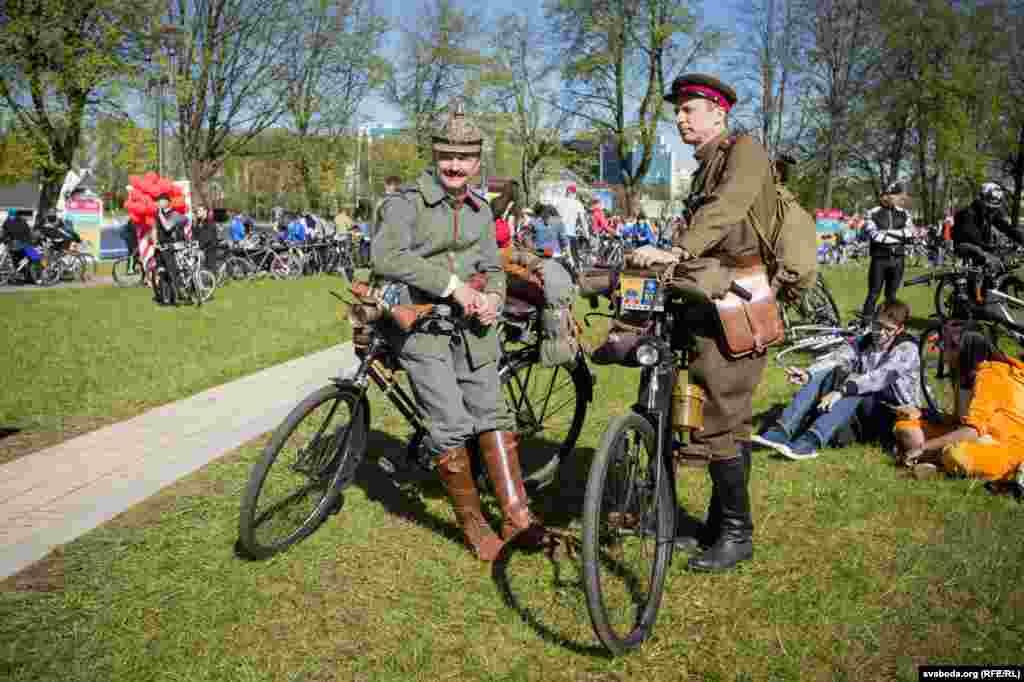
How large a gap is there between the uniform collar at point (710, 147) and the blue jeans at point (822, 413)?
277 cm

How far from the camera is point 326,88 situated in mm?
34312

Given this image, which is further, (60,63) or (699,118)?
(60,63)

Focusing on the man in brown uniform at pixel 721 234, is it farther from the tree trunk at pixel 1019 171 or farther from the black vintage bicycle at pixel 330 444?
the tree trunk at pixel 1019 171

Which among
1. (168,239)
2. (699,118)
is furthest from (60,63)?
(699,118)

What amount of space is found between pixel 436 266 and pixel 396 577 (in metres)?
1.43

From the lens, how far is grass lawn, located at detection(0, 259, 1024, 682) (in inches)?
122

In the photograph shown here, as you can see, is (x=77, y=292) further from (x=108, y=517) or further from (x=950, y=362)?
(x=950, y=362)

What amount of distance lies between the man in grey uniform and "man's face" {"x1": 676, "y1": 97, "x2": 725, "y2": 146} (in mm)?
911

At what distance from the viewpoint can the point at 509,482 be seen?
386 centimetres

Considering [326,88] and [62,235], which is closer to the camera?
[62,235]

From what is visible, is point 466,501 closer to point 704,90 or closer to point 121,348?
point 704,90

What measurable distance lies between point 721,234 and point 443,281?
1197 millimetres

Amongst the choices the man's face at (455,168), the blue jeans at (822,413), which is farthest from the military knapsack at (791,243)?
the blue jeans at (822,413)

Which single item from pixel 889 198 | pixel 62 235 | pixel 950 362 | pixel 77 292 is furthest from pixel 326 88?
pixel 950 362
